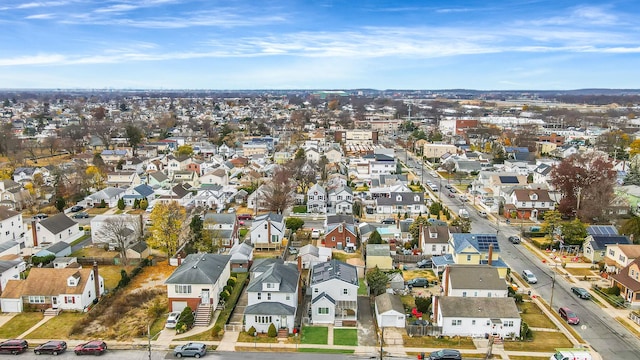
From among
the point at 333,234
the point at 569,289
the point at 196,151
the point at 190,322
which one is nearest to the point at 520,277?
the point at 569,289

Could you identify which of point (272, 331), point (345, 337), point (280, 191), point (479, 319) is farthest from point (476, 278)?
point (280, 191)

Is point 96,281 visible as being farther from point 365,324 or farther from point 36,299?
point 365,324

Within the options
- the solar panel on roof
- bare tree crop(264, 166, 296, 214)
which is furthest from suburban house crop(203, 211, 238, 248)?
the solar panel on roof

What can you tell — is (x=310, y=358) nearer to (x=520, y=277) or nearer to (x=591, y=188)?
(x=520, y=277)

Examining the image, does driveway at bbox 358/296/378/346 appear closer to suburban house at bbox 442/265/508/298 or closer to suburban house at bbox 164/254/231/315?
suburban house at bbox 442/265/508/298

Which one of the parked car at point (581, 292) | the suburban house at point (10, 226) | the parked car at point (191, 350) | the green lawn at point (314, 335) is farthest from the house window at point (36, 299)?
the parked car at point (581, 292)

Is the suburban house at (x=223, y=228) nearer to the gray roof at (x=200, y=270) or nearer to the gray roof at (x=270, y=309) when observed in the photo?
the gray roof at (x=200, y=270)
